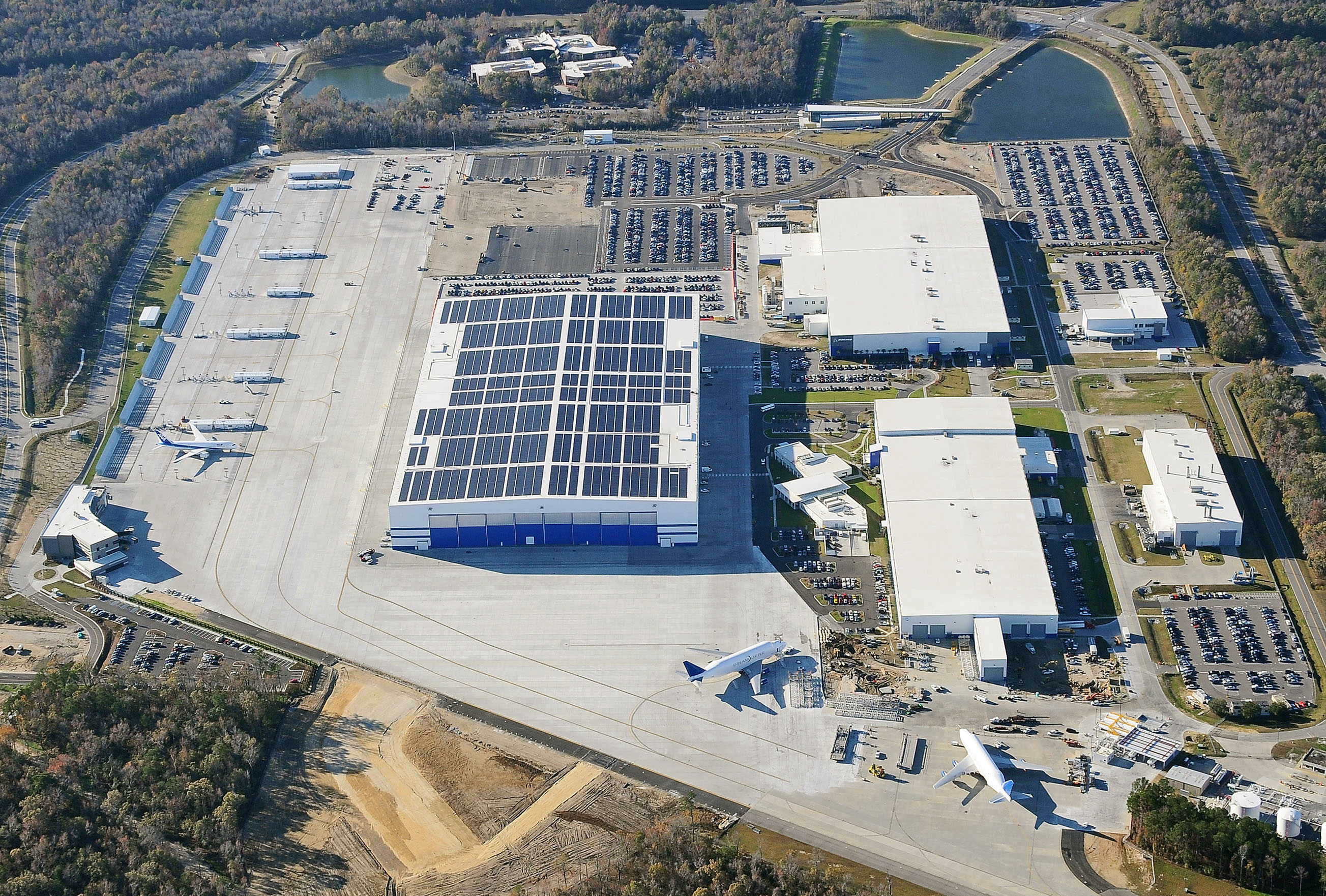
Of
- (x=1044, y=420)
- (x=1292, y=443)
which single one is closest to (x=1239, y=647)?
(x=1292, y=443)

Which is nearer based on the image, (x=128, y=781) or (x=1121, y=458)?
(x=128, y=781)

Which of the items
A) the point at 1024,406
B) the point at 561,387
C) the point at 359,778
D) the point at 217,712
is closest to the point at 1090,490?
the point at 1024,406

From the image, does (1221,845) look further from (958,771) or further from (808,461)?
(808,461)

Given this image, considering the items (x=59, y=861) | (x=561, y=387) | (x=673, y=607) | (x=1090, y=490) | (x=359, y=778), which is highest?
(x=561, y=387)

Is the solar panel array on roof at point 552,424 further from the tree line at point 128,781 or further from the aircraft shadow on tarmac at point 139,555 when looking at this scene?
the tree line at point 128,781

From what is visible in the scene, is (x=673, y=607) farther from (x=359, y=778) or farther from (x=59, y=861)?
(x=59, y=861)

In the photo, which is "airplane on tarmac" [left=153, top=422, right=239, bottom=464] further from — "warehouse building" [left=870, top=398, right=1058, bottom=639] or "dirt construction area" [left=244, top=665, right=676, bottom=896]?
"warehouse building" [left=870, top=398, right=1058, bottom=639]
